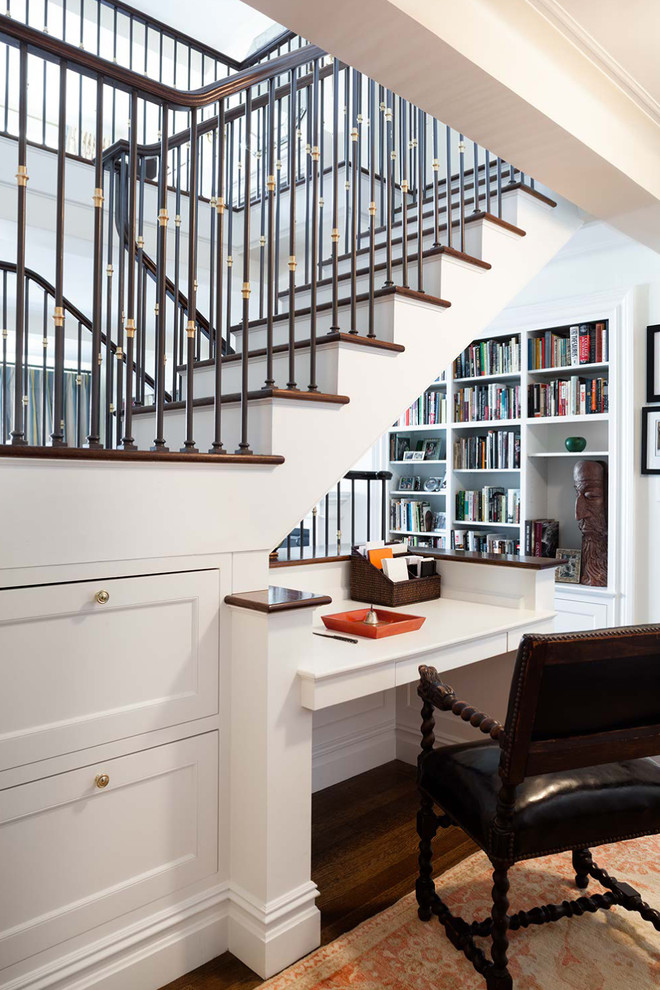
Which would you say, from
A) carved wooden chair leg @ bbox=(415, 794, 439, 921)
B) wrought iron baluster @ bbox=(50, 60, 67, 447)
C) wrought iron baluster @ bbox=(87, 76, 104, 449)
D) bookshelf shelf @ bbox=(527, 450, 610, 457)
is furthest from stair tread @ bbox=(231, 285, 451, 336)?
bookshelf shelf @ bbox=(527, 450, 610, 457)

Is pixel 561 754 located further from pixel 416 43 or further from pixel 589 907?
pixel 416 43

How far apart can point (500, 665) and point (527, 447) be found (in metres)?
2.06

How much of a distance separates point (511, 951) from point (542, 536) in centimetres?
294

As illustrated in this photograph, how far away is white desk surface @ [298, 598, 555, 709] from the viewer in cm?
188

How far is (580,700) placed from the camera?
5.07ft

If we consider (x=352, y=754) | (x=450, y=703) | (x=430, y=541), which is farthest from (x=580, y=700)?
(x=430, y=541)

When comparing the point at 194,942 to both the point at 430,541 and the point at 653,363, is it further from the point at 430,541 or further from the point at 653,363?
the point at 430,541

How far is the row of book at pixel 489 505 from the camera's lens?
15.4 ft

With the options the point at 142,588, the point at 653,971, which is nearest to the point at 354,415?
the point at 142,588

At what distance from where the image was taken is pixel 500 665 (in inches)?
113

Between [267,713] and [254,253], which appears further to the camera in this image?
[254,253]

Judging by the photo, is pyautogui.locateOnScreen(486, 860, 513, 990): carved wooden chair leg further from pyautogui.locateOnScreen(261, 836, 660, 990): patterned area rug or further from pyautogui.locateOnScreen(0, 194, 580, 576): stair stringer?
pyautogui.locateOnScreen(0, 194, 580, 576): stair stringer

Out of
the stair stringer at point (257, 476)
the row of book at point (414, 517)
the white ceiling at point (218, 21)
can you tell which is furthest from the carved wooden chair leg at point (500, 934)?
the white ceiling at point (218, 21)

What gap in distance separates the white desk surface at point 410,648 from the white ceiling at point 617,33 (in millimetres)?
1912
